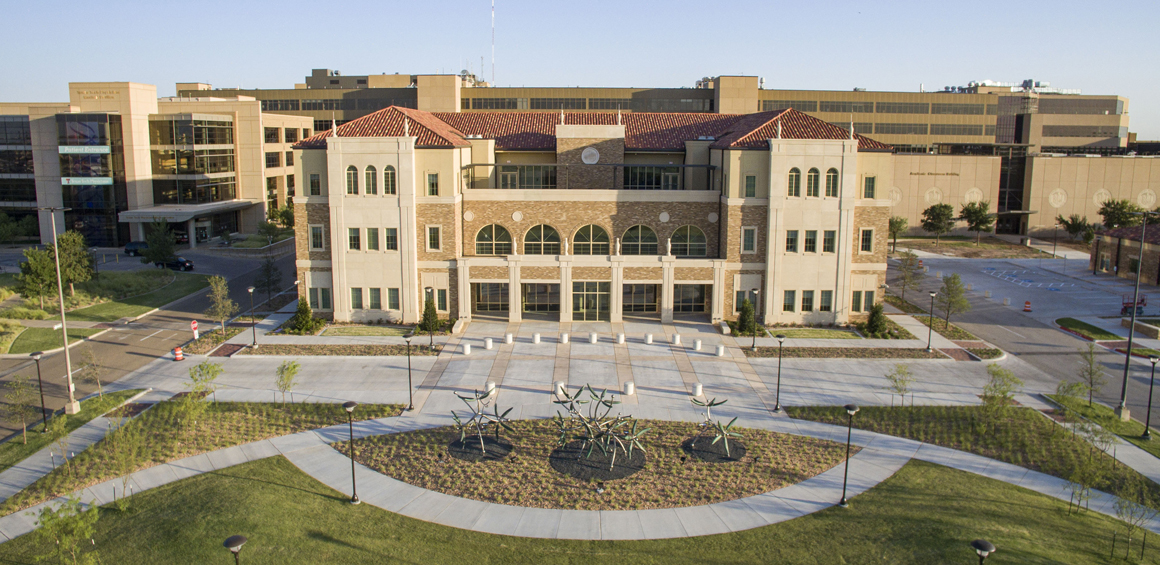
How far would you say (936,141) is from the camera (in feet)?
323

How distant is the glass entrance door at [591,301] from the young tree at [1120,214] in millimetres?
61711

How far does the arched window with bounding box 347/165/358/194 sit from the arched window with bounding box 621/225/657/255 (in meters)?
15.9

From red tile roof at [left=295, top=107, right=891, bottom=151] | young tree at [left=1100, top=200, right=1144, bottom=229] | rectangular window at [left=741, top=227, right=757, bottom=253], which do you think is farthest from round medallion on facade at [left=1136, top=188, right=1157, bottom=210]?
rectangular window at [left=741, top=227, right=757, bottom=253]

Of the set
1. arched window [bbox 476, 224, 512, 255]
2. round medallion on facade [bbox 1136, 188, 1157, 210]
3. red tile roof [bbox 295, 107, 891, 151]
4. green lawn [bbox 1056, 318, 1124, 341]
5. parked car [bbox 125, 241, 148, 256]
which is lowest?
green lawn [bbox 1056, 318, 1124, 341]

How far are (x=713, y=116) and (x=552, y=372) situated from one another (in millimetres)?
27793

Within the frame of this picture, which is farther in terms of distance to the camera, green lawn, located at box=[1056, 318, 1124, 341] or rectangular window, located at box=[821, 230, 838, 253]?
rectangular window, located at box=[821, 230, 838, 253]

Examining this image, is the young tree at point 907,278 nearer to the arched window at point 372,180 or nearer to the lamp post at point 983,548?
the arched window at point 372,180

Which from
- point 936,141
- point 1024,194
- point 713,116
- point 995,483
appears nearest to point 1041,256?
point 1024,194

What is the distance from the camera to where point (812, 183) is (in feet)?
148

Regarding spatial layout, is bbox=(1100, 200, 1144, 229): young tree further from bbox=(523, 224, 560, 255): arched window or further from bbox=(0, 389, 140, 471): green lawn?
bbox=(0, 389, 140, 471): green lawn

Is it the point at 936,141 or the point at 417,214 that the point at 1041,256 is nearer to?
the point at 936,141

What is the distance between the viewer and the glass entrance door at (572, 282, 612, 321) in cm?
4628

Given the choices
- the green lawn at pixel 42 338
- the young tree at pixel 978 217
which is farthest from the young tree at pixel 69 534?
the young tree at pixel 978 217

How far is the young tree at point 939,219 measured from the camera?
8188cm
